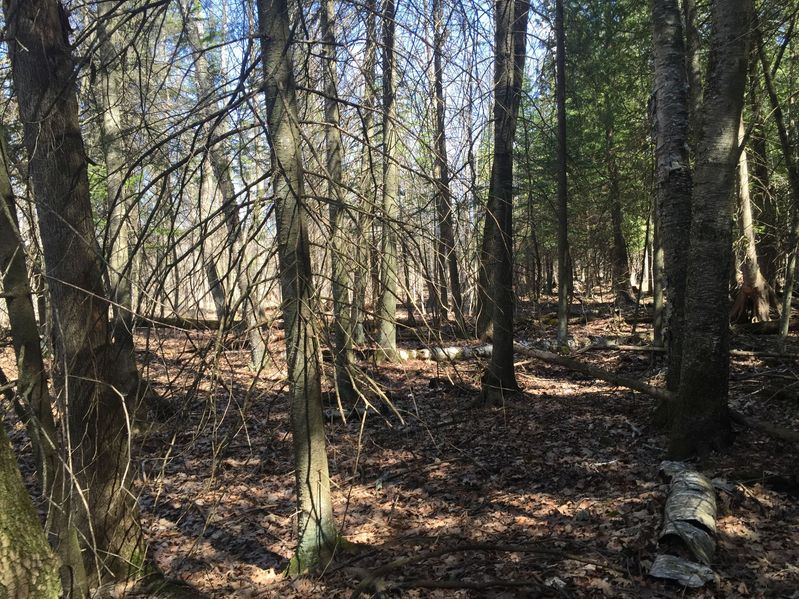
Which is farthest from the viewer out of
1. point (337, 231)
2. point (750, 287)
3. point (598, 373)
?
point (750, 287)

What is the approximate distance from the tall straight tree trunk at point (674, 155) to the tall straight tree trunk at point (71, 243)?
5827 millimetres

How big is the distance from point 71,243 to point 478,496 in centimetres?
438

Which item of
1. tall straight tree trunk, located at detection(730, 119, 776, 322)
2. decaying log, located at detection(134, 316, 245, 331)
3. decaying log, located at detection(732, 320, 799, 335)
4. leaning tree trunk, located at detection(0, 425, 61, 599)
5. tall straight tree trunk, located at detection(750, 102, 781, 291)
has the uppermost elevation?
tall straight tree trunk, located at detection(750, 102, 781, 291)

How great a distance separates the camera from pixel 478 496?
5.68 meters

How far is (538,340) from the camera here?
14.2 meters

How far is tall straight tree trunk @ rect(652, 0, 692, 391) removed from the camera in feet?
A: 20.7

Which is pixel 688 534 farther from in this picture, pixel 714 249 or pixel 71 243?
pixel 71 243

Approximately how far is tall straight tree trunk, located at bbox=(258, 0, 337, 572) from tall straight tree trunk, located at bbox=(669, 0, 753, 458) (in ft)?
12.1

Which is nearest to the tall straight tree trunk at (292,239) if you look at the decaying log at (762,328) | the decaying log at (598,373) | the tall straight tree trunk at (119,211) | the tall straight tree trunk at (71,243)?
the tall straight tree trunk at (119,211)

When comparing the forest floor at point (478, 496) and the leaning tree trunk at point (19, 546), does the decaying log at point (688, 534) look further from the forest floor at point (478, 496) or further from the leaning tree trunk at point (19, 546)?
the leaning tree trunk at point (19, 546)

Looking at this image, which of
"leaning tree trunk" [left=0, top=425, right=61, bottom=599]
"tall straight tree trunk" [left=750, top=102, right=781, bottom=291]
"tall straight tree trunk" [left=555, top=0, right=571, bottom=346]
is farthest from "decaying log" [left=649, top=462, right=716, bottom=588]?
"tall straight tree trunk" [left=750, top=102, right=781, bottom=291]

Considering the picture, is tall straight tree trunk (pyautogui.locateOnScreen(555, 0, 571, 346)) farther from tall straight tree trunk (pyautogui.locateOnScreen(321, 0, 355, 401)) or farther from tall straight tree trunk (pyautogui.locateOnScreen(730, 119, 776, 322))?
tall straight tree trunk (pyautogui.locateOnScreen(321, 0, 355, 401))

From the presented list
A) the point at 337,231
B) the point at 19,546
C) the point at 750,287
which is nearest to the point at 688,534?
the point at 337,231

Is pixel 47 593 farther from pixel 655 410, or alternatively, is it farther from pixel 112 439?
pixel 655 410
